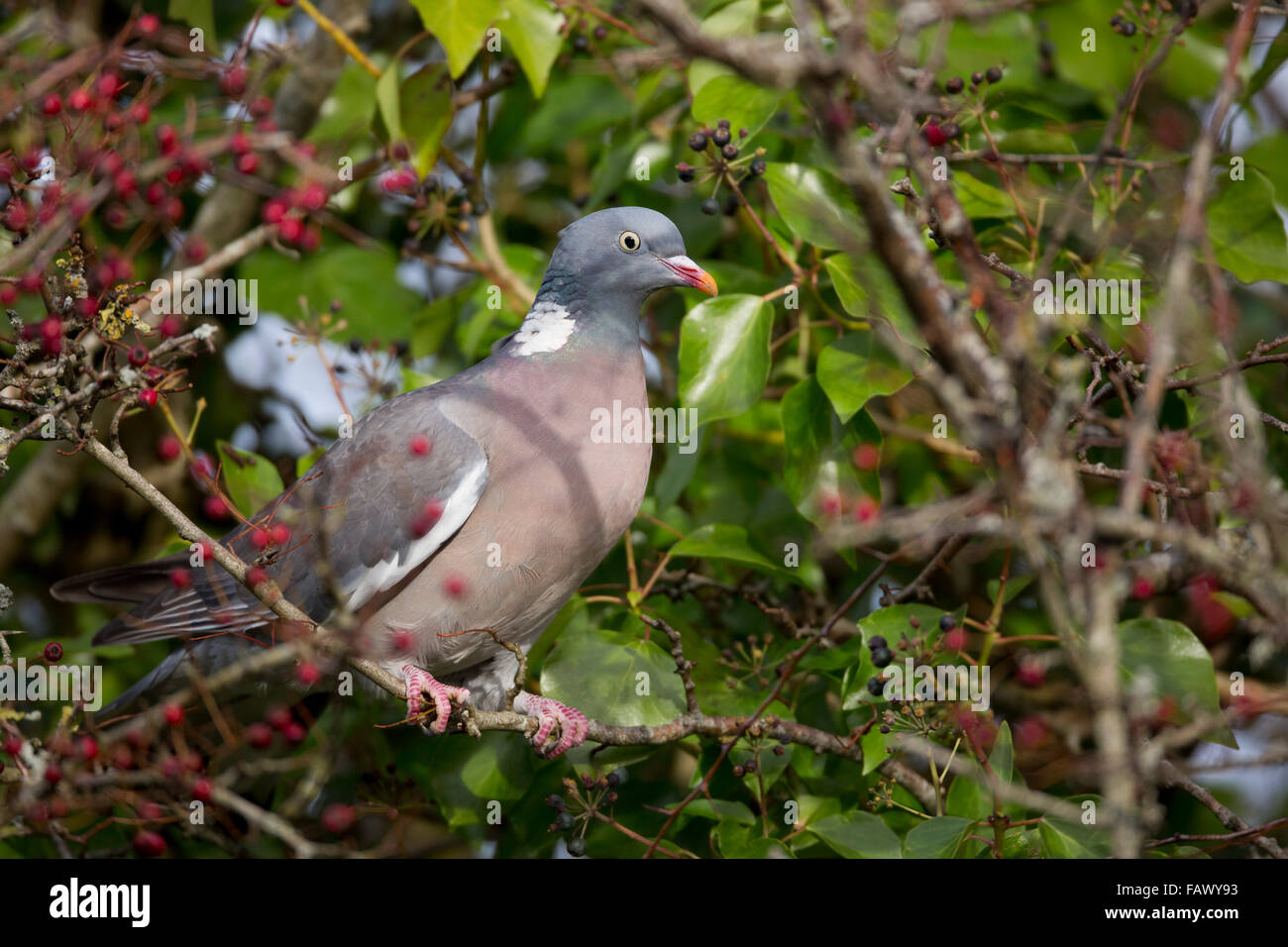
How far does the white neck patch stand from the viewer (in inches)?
140

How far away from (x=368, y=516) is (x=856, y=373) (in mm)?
1490

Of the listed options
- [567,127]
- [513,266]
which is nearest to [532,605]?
[513,266]

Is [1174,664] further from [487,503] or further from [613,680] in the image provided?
[487,503]

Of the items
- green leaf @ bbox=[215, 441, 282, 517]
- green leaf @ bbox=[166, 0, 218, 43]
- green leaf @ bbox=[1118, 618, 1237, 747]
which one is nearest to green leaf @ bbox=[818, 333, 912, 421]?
green leaf @ bbox=[1118, 618, 1237, 747]

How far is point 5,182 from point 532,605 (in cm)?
170

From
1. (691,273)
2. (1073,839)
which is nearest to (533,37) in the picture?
(691,273)

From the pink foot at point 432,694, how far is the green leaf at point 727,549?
0.70m

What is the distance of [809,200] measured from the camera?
10.00 feet

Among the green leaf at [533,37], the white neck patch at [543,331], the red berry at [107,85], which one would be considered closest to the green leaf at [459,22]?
the green leaf at [533,37]

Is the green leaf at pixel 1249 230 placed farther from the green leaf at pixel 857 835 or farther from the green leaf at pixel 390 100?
the green leaf at pixel 390 100

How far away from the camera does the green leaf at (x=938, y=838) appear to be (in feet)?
8.00

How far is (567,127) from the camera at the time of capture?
3.90 m

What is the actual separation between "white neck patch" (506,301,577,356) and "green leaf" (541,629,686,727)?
0.93 meters

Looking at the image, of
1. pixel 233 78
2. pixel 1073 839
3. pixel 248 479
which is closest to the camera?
pixel 233 78
